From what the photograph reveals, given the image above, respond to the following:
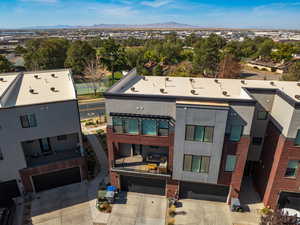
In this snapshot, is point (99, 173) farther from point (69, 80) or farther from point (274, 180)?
point (274, 180)

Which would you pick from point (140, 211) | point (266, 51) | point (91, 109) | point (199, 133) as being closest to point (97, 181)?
point (140, 211)

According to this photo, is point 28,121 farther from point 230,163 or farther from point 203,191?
point 230,163

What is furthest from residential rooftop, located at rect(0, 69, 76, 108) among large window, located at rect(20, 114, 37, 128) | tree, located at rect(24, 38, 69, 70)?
tree, located at rect(24, 38, 69, 70)

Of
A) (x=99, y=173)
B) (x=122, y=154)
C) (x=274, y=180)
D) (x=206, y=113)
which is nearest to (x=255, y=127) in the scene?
(x=274, y=180)

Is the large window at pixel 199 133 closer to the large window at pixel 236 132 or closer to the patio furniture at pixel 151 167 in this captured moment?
the large window at pixel 236 132

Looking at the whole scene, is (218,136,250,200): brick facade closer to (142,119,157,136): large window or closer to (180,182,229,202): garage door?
(180,182,229,202): garage door

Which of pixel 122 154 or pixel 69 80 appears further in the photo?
pixel 69 80
